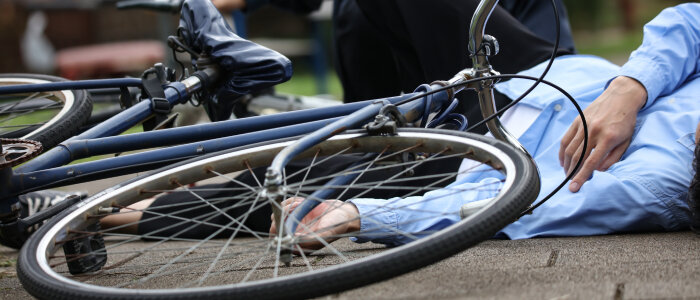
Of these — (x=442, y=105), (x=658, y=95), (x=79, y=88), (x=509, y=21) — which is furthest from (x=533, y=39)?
(x=79, y=88)

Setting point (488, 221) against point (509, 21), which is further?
point (509, 21)

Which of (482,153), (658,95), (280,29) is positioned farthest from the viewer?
(280,29)

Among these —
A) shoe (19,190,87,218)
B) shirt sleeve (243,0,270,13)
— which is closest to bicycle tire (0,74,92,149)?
shoe (19,190,87,218)

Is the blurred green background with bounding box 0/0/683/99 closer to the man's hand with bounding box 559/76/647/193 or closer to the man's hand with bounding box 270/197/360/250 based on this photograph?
the man's hand with bounding box 559/76/647/193

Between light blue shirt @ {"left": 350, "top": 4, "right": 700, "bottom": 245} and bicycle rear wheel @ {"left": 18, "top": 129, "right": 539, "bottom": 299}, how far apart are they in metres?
0.05

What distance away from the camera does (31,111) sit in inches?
108

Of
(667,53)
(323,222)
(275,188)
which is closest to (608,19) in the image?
(667,53)

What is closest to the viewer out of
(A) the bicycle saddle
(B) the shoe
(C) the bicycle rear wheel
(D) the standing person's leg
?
(C) the bicycle rear wheel

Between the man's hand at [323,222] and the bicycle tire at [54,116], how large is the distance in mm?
922

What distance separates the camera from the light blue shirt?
81.0 inches

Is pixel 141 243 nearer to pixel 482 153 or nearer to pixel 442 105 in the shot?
pixel 442 105

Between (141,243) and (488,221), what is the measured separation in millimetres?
1558

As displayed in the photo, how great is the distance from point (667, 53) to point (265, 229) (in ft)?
3.89

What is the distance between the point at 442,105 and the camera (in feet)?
6.57
